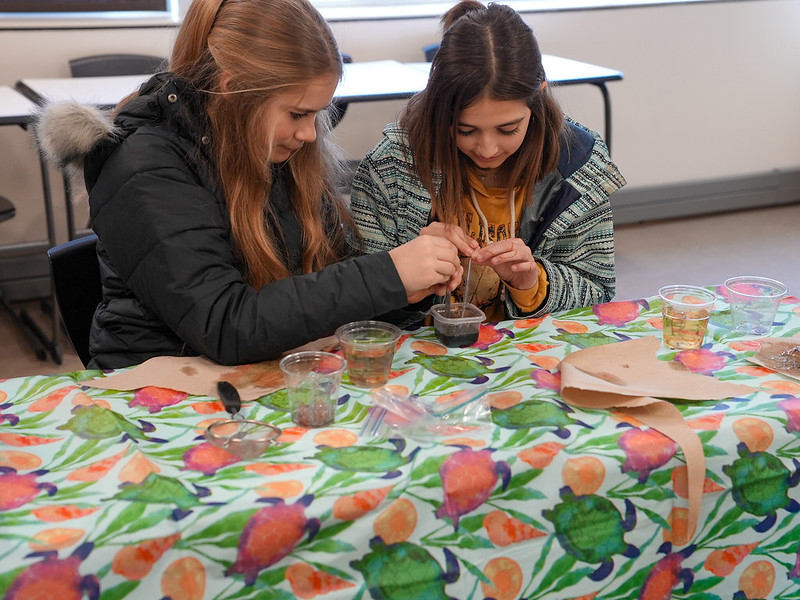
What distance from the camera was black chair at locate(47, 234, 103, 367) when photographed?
1.72m

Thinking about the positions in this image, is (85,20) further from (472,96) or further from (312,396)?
(312,396)

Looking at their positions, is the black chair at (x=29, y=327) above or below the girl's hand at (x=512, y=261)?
below

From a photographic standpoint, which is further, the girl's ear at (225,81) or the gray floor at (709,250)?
the gray floor at (709,250)

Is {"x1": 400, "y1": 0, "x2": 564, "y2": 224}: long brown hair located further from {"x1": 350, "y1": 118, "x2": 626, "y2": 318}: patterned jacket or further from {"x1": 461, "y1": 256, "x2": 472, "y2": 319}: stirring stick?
{"x1": 461, "y1": 256, "x2": 472, "y2": 319}: stirring stick

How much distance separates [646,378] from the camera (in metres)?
1.39

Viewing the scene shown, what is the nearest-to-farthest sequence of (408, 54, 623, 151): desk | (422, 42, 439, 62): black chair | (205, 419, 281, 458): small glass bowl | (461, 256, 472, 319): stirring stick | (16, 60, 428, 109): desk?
(205, 419, 281, 458): small glass bowl, (461, 256, 472, 319): stirring stick, (16, 60, 428, 109): desk, (408, 54, 623, 151): desk, (422, 42, 439, 62): black chair

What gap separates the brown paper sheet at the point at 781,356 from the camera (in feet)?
4.73

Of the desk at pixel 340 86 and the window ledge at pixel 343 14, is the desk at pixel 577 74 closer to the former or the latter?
the desk at pixel 340 86

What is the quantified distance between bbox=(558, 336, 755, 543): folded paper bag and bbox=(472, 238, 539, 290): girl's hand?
0.80 ft

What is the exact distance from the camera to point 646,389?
1342 mm

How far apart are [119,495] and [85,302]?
786 mm

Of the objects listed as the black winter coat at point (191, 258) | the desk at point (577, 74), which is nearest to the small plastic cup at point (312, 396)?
the black winter coat at point (191, 258)

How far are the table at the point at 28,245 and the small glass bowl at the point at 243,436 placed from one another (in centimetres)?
189

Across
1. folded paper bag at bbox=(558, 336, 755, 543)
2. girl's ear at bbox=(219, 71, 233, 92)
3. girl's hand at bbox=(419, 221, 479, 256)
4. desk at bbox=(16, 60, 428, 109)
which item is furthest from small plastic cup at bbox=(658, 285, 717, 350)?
desk at bbox=(16, 60, 428, 109)
